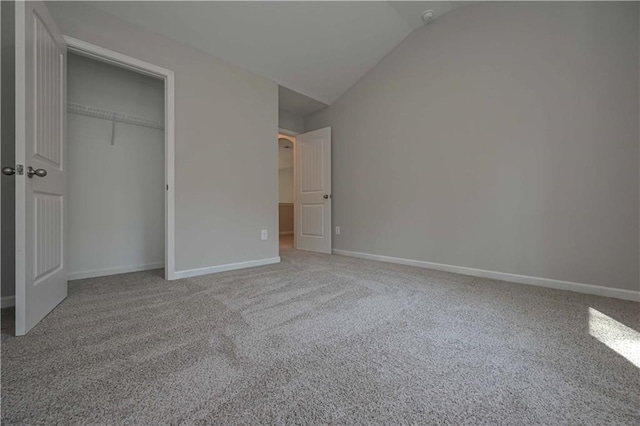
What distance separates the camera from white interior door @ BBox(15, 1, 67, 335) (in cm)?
134

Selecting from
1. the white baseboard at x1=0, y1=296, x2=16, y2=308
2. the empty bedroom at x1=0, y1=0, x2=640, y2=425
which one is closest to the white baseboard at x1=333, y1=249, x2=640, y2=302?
the empty bedroom at x1=0, y1=0, x2=640, y2=425

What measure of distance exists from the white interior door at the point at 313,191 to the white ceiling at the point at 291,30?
87 cm

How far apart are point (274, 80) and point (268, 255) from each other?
6.92 ft

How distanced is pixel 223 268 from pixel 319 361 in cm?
192

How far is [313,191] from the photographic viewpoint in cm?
411

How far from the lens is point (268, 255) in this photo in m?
3.15

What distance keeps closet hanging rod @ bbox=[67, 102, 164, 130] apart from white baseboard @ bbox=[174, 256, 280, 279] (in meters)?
1.62

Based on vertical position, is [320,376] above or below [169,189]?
below

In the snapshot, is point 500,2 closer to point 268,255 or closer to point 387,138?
point 387,138

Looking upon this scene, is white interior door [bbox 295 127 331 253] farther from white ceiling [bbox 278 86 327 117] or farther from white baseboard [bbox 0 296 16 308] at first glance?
white baseboard [bbox 0 296 16 308]

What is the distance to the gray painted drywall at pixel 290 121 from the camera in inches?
164

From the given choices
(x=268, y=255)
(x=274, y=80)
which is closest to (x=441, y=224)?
(x=268, y=255)

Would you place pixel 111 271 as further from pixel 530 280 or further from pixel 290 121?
pixel 530 280

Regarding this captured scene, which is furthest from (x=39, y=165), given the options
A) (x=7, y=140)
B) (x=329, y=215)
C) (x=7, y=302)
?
(x=329, y=215)
